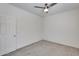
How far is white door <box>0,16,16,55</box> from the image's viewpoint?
273cm

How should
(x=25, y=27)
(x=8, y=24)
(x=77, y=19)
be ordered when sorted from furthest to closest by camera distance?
(x=25, y=27), (x=77, y=19), (x=8, y=24)

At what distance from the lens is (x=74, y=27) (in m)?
3.24

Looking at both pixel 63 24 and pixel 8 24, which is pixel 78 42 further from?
pixel 8 24

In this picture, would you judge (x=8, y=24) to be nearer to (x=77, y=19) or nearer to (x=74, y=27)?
(x=74, y=27)

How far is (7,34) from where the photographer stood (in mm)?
2842

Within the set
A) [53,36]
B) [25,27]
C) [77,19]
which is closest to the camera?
[53,36]

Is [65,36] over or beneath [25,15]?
beneath

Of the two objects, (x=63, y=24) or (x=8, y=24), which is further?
(x=63, y=24)

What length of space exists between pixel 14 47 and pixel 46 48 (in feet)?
4.42

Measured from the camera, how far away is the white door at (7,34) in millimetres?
2734

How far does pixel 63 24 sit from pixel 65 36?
20.0 inches

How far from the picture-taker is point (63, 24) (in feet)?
10.2

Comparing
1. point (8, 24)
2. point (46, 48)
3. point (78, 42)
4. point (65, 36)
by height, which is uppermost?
point (8, 24)

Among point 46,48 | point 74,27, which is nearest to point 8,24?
point 46,48
